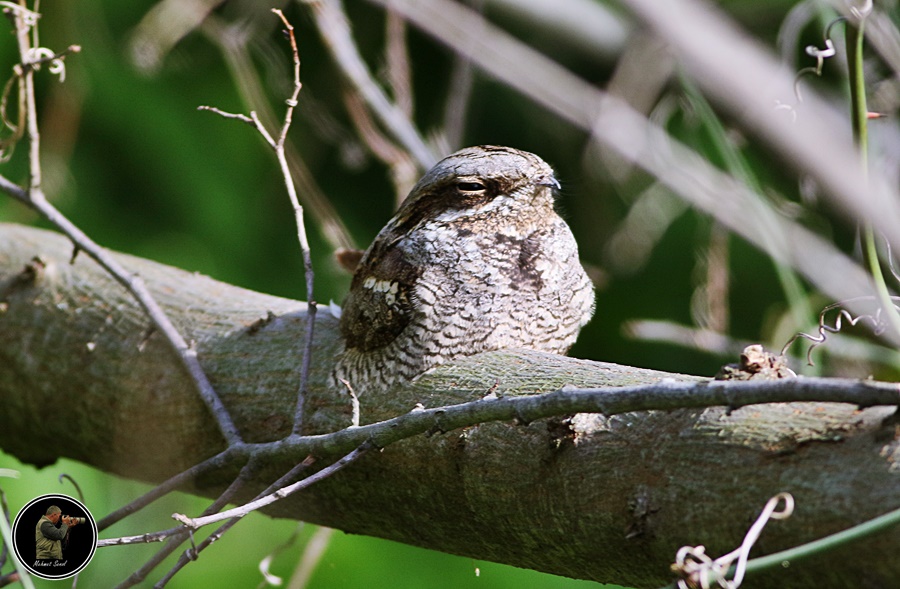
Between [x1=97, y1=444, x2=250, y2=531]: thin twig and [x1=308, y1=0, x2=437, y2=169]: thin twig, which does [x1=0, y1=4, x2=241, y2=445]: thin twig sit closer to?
[x1=97, y1=444, x2=250, y2=531]: thin twig

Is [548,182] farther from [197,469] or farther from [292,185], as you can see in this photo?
[197,469]

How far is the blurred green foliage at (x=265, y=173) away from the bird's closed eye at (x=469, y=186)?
1.11 metres

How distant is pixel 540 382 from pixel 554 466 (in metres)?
0.23

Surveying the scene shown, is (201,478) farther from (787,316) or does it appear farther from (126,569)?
(787,316)

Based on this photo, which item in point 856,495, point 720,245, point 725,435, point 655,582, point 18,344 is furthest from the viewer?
point 720,245

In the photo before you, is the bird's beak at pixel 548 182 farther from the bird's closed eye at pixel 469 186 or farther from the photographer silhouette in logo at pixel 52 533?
the photographer silhouette in logo at pixel 52 533

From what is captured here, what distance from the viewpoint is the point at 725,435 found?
1.52 metres

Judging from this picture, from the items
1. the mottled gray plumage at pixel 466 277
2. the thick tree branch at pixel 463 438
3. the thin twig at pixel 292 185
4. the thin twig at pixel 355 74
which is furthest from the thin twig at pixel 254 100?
the thin twig at pixel 292 185

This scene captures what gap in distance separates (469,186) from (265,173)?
92.4 inches

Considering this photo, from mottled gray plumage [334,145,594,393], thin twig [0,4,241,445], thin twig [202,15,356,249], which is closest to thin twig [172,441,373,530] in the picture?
mottled gray plumage [334,145,594,393]

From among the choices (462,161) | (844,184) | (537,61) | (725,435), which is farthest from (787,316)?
(844,184)

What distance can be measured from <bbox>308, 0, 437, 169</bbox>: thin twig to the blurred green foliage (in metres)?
0.34

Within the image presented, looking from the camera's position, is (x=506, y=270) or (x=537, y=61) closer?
(x=506, y=270)

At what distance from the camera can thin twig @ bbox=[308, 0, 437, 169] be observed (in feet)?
10.3
